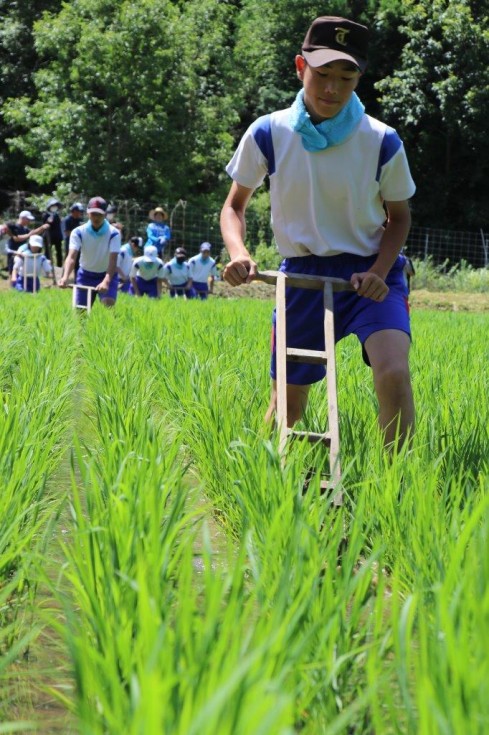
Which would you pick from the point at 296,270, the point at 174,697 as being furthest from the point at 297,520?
the point at 296,270

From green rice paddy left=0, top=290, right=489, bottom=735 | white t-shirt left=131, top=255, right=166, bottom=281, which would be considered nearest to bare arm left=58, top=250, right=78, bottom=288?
green rice paddy left=0, top=290, right=489, bottom=735

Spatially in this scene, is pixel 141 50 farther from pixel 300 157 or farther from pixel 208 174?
pixel 300 157

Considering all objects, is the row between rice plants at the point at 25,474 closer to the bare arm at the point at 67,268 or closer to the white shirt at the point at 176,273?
the bare arm at the point at 67,268

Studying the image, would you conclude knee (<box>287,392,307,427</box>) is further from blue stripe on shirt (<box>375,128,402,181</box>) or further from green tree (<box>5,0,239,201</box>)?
green tree (<box>5,0,239,201</box>)

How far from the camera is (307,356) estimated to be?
10.1 ft

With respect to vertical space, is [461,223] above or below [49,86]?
below

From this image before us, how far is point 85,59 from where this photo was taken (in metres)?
24.5

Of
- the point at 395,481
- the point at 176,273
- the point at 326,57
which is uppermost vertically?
the point at 326,57

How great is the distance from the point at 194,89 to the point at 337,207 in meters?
22.9

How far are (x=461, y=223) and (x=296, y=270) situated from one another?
84.7ft

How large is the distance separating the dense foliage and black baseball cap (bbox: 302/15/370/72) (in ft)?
70.5

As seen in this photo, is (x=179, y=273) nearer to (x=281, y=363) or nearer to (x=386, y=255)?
(x=386, y=255)

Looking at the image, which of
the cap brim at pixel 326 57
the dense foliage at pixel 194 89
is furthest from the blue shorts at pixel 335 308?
the dense foliage at pixel 194 89

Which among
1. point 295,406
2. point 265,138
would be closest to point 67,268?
point 295,406
